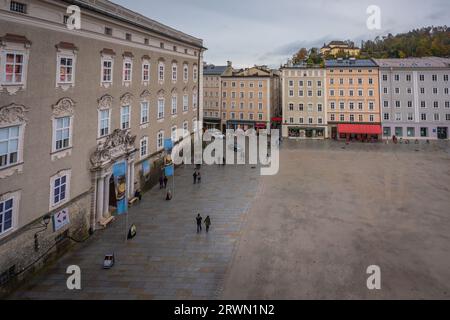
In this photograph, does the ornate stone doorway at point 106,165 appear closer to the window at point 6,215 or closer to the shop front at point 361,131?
the window at point 6,215

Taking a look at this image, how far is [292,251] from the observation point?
19.3 metres

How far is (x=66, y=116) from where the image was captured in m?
19.1

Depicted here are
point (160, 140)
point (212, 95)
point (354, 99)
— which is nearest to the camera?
point (160, 140)

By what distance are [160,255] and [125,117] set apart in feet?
43.3

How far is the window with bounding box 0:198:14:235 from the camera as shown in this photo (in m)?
14.6

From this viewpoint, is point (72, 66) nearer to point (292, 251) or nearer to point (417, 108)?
point (292, 251)

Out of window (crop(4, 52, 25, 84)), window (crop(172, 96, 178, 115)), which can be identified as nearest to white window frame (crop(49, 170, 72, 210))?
window (crop(4, 52, 25, 84))

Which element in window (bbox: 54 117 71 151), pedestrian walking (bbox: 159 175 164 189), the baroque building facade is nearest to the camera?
window (bbox: 54 117 71 151)

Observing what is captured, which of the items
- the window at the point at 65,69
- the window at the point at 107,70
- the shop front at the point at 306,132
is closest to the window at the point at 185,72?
the window at the point at 107,70

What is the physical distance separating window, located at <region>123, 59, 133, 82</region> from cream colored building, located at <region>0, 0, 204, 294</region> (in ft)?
0.28

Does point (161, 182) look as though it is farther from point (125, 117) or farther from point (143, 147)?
point (125, 117)

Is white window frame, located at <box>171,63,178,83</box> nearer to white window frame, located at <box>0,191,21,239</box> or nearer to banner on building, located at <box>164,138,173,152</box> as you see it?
banner on building, located at <box>164,138,173,152</box>

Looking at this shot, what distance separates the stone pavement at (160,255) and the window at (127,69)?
36.7 feet

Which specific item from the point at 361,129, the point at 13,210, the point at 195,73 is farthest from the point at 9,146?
the point at 361,129
